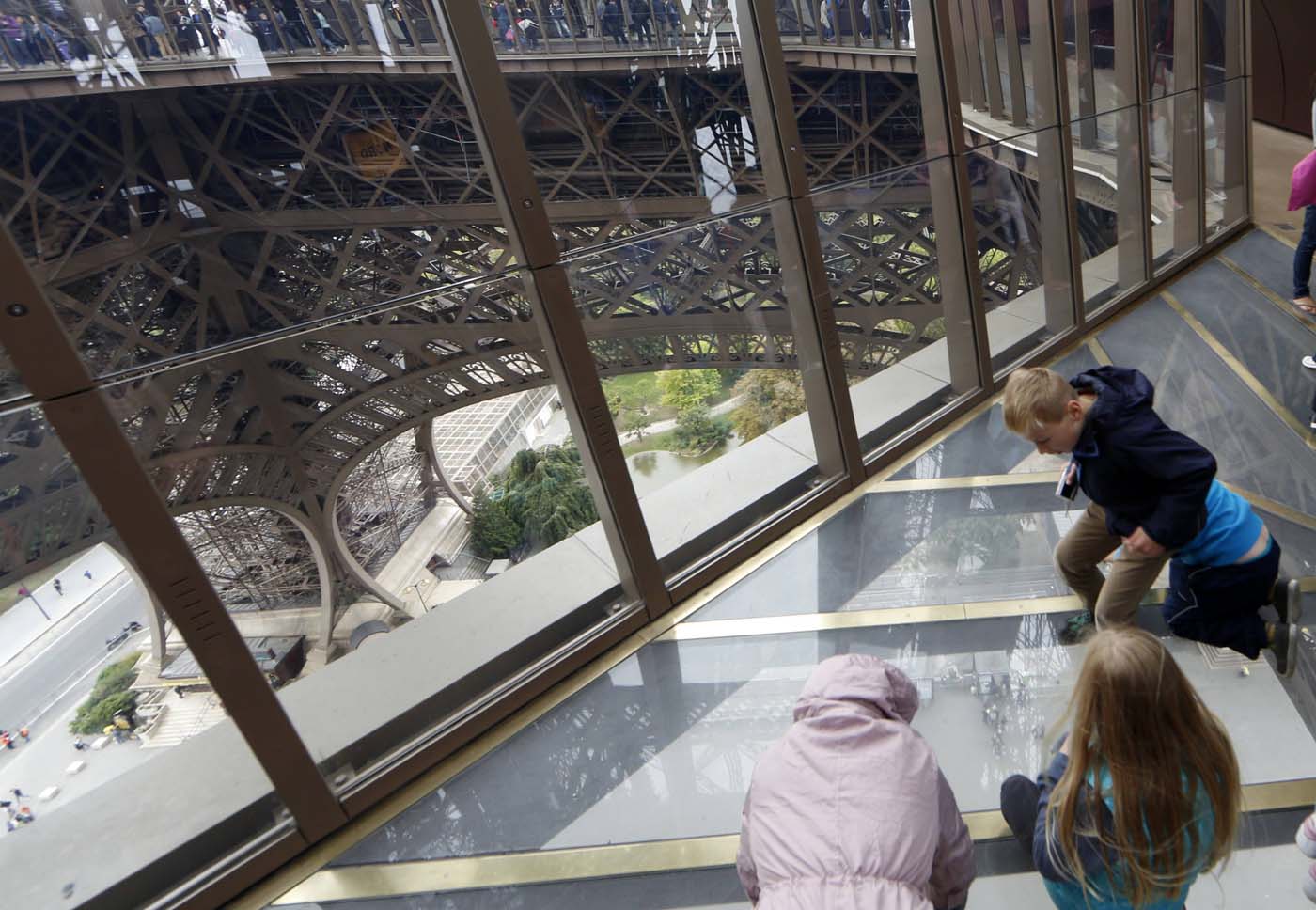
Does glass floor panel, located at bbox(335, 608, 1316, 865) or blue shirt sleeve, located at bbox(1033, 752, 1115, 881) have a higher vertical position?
blue shirt sleeve, located at bbox(1033, 752, 1115, 881)

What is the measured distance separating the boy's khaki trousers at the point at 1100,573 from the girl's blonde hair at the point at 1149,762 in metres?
0.93

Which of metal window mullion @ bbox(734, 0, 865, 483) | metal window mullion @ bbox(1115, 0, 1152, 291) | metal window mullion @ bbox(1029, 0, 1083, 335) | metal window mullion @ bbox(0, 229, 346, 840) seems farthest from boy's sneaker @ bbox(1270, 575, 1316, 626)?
metal window mullion @ bbox(1115, 0, 1152, 291)

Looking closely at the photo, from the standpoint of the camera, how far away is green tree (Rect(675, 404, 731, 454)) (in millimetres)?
3797

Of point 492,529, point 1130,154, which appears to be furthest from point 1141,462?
point 1130,154

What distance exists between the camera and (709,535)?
3.77 meters

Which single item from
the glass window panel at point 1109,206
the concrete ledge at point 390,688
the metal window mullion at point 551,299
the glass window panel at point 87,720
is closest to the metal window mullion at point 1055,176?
the glass window panel at point 1109,206

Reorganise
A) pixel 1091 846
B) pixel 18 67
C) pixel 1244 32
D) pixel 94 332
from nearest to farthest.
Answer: pixel 1091 846, pixel 18 67, pixel 94 332, pixel 1244 32

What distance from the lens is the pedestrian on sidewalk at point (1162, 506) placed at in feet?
7.07

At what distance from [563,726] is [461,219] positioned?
202cm

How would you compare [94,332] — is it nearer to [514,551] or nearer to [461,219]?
[461,219]

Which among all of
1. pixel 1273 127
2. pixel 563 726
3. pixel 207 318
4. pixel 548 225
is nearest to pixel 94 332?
pixel 207 318

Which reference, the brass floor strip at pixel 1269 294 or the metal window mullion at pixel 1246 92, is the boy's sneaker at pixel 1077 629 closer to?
the brass floor strip at pixel 1269 294

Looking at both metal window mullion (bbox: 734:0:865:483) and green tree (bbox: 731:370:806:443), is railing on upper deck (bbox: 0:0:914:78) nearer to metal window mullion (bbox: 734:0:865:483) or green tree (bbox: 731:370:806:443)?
metal window mullion (bbox: 734:0:865:483)

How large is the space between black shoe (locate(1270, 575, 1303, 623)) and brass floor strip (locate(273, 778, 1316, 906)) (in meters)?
1.10
